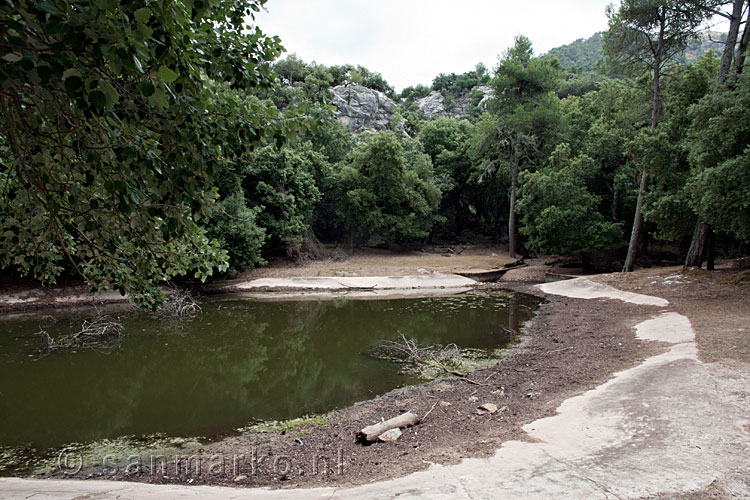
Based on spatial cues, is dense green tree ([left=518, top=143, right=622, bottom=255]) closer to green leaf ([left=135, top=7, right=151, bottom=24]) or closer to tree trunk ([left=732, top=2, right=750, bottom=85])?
tree trunk ([left=732, top=2, right=750, bottom=85])

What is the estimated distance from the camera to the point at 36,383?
8844 millimetres

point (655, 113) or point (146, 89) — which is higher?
point (655, 113)

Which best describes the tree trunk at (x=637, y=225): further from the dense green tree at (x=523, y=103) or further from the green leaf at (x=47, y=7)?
the green leaf at (x=47, y=7)

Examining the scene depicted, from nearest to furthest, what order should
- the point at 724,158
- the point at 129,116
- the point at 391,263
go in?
the point at 129,116 < the point at 724,158 < the point at 391,263

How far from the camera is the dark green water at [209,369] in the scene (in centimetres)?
724

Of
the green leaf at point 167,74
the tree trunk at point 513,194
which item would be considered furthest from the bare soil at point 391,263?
the green leaf at point 167,74

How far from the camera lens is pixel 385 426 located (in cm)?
587

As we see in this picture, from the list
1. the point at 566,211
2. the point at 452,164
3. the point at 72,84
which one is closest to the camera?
the point at 72,84

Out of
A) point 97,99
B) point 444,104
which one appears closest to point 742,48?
point 97,99

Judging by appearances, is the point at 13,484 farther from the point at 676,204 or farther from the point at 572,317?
the point at 676,204

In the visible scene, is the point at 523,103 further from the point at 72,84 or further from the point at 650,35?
the point at 72,84

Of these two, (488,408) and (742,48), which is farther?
(742,48)

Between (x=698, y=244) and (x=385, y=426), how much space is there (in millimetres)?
17482

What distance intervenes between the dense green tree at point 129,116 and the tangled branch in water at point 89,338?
25.9 feet
